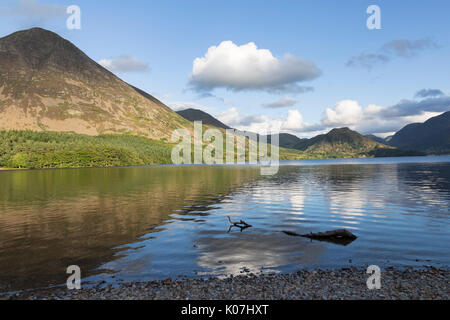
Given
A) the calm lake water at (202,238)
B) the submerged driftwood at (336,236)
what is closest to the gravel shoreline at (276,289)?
the calm lake water at (202,238)

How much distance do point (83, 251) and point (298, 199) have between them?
144ft

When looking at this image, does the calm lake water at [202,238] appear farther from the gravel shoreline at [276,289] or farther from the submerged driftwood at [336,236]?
the gravel shoreline at [276,289]

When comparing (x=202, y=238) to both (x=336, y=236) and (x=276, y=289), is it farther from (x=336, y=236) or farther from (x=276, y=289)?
(x=276, y=289)

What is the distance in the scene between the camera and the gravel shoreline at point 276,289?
55.5 feet

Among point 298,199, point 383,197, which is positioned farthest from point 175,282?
point 383,197

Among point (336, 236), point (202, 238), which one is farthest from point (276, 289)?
point (336, 236)

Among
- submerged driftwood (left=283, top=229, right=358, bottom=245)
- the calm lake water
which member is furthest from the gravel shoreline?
submerged driftwood (left=283, top=229, right=358, bottom=245)

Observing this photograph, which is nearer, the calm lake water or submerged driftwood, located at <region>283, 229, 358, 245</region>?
the calm lake water

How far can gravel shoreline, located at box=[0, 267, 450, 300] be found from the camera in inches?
666

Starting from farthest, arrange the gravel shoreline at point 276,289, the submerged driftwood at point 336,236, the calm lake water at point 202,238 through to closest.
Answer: the submerged driftwood at point 336,236
the calm lake water at point 202,238
the gravel shoreline at point 276,289

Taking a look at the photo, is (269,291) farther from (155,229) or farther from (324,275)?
(155,229)

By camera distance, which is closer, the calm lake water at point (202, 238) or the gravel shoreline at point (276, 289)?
the gravel shoreline at point (276, 289)

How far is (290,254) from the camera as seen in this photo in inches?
1024

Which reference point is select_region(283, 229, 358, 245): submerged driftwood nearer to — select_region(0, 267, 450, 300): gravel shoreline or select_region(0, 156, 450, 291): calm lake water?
select_region(0, 156, 450, 291): calm lake water
